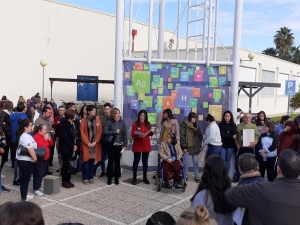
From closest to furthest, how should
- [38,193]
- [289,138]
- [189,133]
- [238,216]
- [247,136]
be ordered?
[238,216] → [38,193] → [289,138] → [247,136] → [189,133]

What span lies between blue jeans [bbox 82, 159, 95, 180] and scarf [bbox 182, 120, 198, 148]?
220 centimetres

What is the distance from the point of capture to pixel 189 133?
25.3 ft

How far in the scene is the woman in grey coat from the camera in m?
7.26

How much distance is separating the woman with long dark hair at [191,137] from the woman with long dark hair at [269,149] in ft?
4.60

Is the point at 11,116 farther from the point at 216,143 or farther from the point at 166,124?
the point at 216,143

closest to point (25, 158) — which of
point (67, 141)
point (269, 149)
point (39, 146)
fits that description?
point (39, 146)

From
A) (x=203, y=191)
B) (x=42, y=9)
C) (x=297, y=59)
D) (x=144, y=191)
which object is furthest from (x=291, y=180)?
(x=297, y=59)

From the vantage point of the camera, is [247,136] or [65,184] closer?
[65,184]

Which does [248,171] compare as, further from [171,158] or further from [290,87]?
[290,87]

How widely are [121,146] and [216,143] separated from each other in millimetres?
2160

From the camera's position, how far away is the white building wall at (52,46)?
2036 cm

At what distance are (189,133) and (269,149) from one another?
1.77m

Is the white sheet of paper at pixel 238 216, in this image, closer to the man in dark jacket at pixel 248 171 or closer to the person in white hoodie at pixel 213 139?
the man in dark jacket at pixel 248 171

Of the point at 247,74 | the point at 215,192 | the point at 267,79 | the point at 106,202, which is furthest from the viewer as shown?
the point at 267,79
